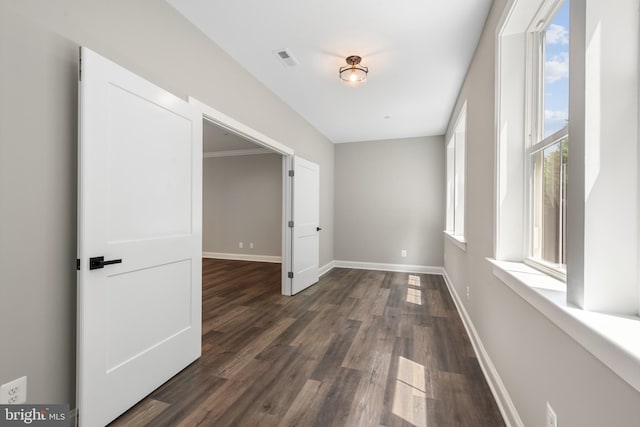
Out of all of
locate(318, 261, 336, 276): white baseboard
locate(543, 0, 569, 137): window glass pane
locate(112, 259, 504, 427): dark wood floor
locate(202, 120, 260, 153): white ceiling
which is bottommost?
locate(112, 259, 504, 427): dark wood floor

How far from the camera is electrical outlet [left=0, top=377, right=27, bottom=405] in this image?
3.92ft

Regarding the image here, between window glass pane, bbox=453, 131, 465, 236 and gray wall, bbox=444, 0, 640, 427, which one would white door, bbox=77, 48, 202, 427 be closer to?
gray wall, bbox=444, 0, 640, 427

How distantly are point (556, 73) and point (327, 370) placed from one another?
230 cm

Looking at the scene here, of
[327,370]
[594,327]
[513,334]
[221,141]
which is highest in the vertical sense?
[221,141]

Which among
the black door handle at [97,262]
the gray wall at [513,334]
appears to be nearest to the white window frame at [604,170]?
the gray wall at [513,334]

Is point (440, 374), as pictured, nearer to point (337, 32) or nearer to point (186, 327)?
point (186, 327)

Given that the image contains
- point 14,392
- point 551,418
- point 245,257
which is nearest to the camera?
point 551,418

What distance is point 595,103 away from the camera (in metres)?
0.92

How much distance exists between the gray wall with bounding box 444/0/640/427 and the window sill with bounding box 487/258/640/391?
0.06m

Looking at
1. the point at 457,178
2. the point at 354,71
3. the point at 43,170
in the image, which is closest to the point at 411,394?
the point at 43,170

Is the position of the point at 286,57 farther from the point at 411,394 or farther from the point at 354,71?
the point at 411,394

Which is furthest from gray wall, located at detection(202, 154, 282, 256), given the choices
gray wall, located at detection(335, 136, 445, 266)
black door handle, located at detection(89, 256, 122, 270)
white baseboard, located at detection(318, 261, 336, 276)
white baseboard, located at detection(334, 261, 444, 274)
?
black door handle, located at detection(89, 256, 122, 270)

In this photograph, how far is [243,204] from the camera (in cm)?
679

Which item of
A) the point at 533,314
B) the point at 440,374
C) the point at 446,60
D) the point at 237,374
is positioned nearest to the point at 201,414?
the point at 237,374
